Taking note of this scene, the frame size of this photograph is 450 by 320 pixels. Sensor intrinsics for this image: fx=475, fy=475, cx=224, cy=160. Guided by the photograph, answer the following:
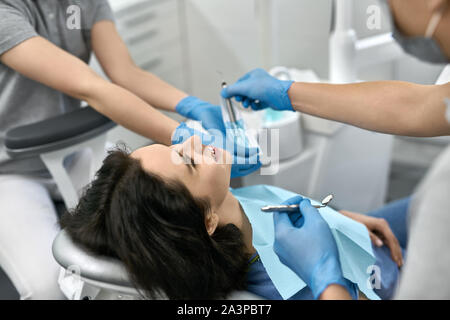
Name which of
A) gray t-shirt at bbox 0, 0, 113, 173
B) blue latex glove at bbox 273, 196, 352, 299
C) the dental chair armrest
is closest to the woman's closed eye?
blue latex glove at bbox 273, 196, 352, 299

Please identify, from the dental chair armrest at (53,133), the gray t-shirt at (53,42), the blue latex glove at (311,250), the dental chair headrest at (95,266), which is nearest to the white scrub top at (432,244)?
the blue latex glove at (311,250)

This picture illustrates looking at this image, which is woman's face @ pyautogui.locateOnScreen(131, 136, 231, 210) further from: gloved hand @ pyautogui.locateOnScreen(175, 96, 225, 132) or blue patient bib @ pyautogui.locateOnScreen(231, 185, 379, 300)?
gloved hand @ pyautogui.locateOnScreen(175, 96, 225, 132)

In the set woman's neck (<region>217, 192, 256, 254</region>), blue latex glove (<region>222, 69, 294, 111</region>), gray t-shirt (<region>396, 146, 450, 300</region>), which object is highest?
gray t-shirt (<region>396, 146, 450, 300</region>)

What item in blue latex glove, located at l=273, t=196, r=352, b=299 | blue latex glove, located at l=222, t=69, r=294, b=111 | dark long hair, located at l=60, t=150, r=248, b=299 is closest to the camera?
blue latex glove, located at l=273, t=196, r=352, b=299

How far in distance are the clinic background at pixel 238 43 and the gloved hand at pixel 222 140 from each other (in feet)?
1.04

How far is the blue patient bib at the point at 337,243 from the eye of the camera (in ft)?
3.01

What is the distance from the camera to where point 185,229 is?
2.95 feet

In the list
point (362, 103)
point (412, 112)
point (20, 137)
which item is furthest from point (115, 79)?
point (412, 112)

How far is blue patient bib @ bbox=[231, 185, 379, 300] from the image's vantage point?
3.01 ft

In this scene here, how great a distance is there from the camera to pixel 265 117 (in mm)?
1649

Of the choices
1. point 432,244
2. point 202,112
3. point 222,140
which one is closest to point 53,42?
point 202,112

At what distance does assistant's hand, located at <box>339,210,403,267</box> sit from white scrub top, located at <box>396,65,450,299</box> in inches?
25.5

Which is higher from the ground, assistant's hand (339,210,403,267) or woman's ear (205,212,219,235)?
woman's ear (205,212,219,235)
